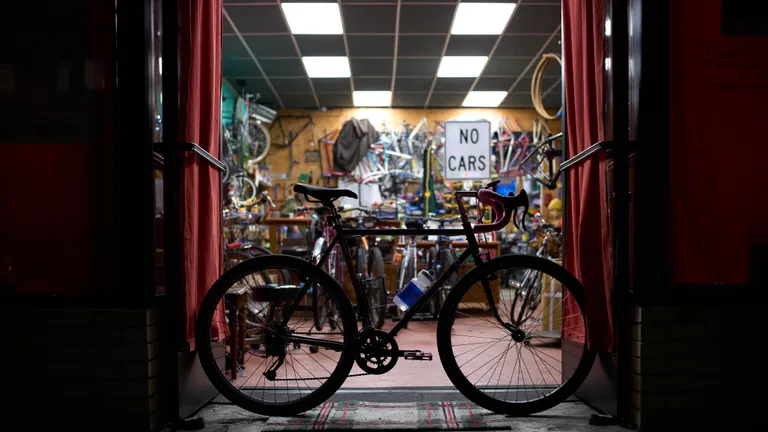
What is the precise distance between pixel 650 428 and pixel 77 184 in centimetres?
260

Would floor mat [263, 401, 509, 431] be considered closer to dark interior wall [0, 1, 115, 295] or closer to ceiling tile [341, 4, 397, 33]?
dark interior wall [0, 1, 115, 295]

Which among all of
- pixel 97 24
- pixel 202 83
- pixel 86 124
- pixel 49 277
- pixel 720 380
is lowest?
pixel 720 380

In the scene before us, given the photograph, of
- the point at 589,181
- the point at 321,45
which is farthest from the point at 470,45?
the point at 589,181

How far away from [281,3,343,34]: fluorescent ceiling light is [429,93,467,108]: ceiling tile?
12.1 feet

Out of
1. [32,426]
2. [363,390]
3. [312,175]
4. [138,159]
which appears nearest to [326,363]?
[363,390]

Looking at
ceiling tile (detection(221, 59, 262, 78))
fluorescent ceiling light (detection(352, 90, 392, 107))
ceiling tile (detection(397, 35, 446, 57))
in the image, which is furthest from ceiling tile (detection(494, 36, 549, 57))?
ceiling tile (detection(221, 59, 262, 78))

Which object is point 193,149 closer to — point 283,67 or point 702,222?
point 702,222

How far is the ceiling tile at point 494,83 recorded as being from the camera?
9188 mm

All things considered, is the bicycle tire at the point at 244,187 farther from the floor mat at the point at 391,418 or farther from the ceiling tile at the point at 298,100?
the floor mat at the point at 391,418

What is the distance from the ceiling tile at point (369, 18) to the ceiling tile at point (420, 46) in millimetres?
442

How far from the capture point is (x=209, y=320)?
7.53 ft

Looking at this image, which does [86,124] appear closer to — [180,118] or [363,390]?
[180,118]

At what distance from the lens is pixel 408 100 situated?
10508mm

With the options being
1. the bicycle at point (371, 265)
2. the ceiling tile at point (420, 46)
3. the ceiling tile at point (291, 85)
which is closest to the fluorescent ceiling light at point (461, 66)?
the ceiling tile at point (420, 46)
